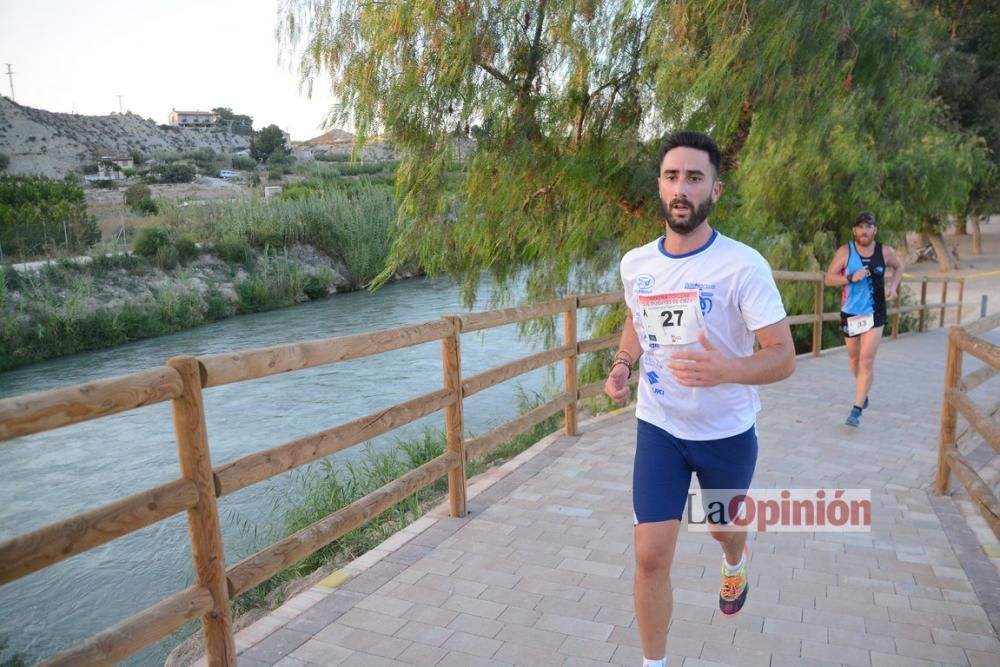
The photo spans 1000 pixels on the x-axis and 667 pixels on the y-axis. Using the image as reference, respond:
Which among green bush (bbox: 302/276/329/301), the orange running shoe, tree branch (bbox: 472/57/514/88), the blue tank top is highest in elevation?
tree branch (bbox: 472/57/514/88)

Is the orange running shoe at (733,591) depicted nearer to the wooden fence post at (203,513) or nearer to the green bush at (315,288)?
the wooden fence post at (203,513)

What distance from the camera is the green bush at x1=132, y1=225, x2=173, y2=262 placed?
846 inches

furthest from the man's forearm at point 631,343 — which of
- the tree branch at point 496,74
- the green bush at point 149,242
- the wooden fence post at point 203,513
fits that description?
the green bush at point 149,242

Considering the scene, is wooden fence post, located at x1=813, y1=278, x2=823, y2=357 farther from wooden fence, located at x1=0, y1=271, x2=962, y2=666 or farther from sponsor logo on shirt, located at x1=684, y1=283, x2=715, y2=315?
sponsor logo on shirt, located at x1=684, y1=283, x2=715, y2=315

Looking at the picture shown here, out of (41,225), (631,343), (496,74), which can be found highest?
(496,74)

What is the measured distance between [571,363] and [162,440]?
7.31 meters

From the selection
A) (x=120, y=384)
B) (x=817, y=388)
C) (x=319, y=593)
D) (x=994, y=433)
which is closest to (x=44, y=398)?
(x=120, y=384)

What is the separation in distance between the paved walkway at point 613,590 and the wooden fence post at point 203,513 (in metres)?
0.23

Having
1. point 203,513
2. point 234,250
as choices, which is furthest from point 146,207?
point 203,513

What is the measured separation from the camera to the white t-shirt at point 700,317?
2.56 m

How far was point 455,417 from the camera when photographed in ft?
14.6
